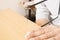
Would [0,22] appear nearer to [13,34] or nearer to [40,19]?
[13,34]

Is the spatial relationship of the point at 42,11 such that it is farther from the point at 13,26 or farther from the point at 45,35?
the point at 45,35

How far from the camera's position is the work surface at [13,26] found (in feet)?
2.78

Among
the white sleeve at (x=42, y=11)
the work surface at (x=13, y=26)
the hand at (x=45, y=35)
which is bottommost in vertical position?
the hand at (x=45, y=35)

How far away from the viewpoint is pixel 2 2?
1.83 metres

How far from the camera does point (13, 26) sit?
0.97m

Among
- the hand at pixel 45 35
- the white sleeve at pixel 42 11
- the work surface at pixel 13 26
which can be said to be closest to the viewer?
the hand at pixel 45 35

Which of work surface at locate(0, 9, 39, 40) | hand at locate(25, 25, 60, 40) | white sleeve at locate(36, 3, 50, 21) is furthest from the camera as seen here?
white sleeve at locate(36, 3, 50, 21)

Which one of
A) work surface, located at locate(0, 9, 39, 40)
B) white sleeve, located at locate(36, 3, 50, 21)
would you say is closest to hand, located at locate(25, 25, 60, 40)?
work surface, located at locate(0, 9, 39, 40)

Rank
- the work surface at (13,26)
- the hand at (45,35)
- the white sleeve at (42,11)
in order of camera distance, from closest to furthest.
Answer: the hand at (45,35), the work surface at (13,26), the white sleeve at (42,11)

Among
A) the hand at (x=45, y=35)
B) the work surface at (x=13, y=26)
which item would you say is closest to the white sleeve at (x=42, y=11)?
the work surface at (x=13, y=26)

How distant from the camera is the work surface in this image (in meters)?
0.85

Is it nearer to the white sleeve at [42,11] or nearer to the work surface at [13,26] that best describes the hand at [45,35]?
the work surface at [13,26]

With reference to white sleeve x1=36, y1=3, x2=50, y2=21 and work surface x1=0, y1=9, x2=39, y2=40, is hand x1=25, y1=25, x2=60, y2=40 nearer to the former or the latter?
work surface x1=0, y1=9, x2=39, y2=40

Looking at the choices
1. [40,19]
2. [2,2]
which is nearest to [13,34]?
[40,19]
